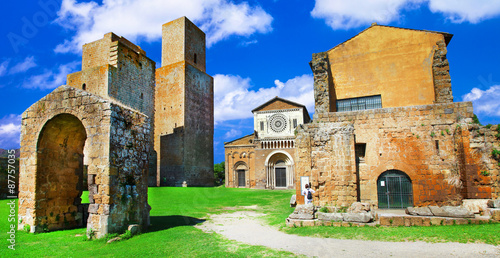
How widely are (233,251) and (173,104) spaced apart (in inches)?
1113

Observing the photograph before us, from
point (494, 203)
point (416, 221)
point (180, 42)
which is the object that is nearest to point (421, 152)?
point (494, 203)

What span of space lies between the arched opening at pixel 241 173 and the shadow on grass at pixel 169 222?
28.3 meters

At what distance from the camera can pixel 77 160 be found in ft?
34.4

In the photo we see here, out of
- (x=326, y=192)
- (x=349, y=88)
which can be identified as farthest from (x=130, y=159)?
(x=349, y=88)

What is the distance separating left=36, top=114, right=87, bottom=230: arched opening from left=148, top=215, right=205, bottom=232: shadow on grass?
8.18ft

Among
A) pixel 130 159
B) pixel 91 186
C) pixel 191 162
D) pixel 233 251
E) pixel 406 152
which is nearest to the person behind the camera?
pixel 233 251

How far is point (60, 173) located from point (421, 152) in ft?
42.4

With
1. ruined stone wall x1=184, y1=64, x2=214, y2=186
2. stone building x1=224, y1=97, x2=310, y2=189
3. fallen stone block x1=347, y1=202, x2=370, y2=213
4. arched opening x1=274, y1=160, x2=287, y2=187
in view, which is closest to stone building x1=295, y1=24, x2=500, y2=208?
fallen stone block x1=347, y1=202, x2=370, y2=213

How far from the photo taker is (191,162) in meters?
33.2

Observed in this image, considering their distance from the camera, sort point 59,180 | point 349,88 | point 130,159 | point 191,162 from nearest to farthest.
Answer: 1. point 130,159
2. point 59,180
3. point 349,88
4. point 191,162

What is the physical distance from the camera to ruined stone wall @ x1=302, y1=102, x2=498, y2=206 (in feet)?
35.2

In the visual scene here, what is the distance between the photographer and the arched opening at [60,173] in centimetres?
921

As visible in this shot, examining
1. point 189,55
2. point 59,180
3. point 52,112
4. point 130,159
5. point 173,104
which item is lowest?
point 59,180

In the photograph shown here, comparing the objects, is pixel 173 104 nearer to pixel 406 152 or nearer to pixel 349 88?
pixel 349 88
